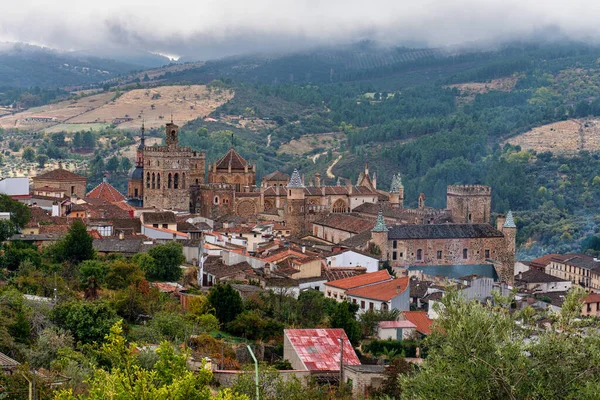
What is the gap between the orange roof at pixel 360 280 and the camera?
36.3 metres

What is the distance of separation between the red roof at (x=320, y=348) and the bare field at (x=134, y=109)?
85882 mm

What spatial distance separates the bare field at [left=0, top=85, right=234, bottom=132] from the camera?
114000mm

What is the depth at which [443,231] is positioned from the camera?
47406 millimetres

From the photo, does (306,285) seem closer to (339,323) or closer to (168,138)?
(339,323)

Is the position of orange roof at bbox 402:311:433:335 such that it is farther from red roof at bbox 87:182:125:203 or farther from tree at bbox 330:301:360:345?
red roof at bbox 87:182:125:203

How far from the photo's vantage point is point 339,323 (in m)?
28.9

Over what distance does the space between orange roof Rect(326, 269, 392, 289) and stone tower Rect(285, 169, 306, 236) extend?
12.5m

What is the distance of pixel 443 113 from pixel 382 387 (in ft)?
391

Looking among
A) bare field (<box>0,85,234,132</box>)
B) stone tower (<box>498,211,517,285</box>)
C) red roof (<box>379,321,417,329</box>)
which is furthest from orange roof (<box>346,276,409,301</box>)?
bare field (<box>0,85,234,132</box>)

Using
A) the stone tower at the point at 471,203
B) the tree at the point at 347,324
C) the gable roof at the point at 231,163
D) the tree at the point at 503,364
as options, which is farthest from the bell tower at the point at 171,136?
the tree at the point at 503,364

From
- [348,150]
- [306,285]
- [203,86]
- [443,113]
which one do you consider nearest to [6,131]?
[203,86]

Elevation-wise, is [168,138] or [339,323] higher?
[168,138]

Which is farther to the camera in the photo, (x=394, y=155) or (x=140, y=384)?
(x=394, y=155)

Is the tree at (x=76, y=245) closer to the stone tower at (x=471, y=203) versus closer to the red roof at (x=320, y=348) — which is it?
the red roof at (x=320, y=348)
